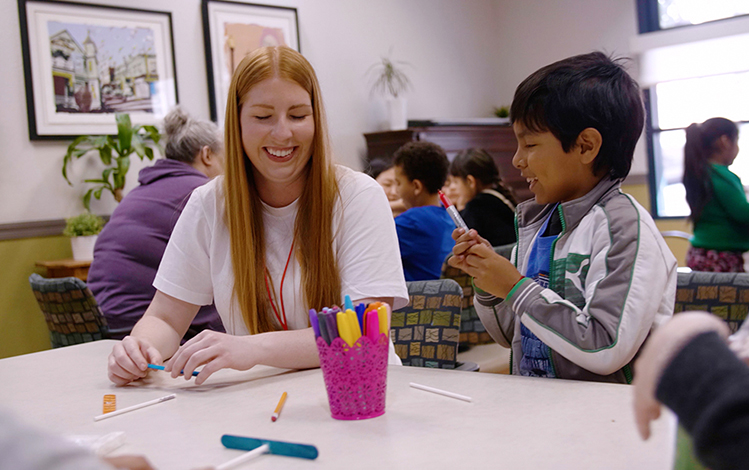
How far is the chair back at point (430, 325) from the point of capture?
145 cm

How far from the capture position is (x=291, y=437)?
81cm

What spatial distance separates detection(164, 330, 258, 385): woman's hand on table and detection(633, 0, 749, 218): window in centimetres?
531

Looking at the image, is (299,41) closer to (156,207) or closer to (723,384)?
(156,207)

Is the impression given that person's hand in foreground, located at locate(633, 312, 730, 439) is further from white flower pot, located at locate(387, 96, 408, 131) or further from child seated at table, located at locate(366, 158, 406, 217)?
white flower pot, located at locate(387, 96, 408, 131)

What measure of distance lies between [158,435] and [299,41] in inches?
166

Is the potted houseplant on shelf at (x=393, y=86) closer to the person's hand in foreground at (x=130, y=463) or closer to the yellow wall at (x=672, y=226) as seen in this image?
the yellow wall at (x=672, y=226)

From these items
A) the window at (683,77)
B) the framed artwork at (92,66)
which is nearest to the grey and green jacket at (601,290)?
the framed artwork at (92,66)

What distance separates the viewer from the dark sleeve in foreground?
38 cm

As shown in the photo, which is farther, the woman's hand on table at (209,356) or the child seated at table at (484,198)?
the child seated at table at (484,198)

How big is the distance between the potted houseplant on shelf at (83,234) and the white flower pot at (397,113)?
2407 mm

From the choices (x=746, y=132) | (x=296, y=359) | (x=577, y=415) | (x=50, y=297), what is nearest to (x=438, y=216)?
(x=50, y=297)

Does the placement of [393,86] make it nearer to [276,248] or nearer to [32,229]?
[32,229]

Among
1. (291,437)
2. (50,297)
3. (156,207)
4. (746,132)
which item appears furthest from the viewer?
(746,132)

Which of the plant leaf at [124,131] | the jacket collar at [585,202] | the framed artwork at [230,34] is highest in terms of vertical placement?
the framed artwork at [230,34]
